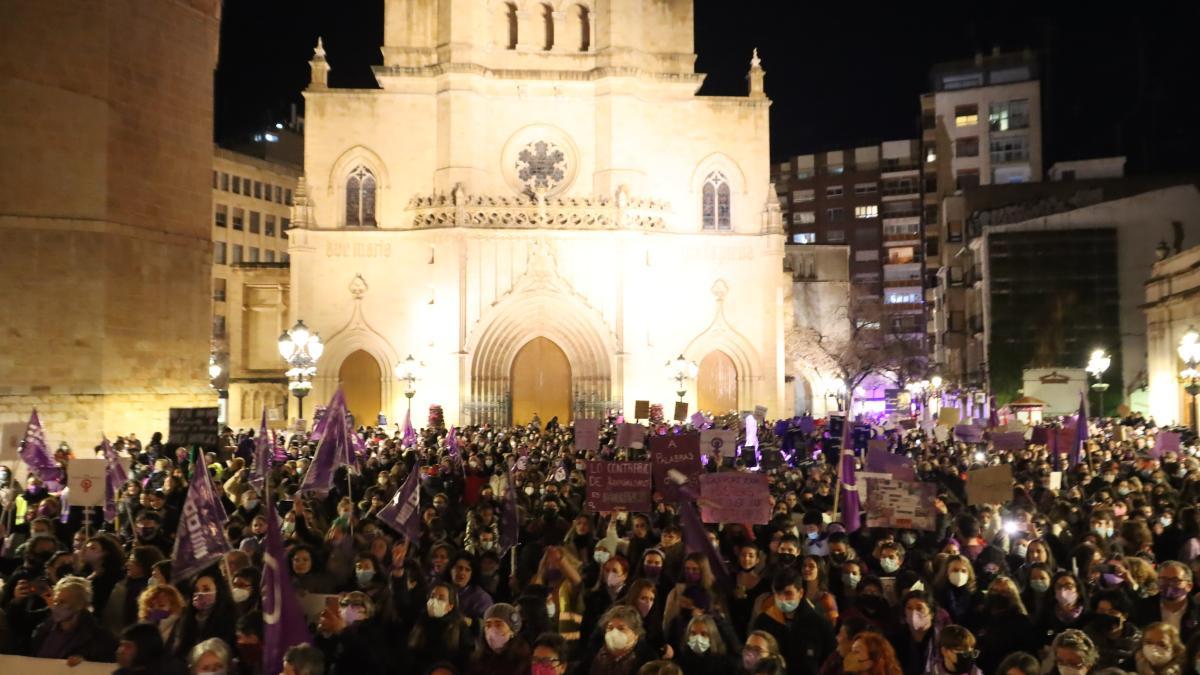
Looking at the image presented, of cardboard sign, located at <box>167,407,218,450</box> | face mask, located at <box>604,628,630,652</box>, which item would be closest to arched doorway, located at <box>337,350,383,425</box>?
cardboard sign, located at <box>167,407,218,450</box>

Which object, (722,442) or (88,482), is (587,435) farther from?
(88,482)

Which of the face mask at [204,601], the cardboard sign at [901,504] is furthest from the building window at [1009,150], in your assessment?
the face mask at [204,601]

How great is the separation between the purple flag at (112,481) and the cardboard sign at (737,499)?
6.72 m

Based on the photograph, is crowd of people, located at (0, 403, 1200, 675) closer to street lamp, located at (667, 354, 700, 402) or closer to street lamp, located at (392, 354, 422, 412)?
street lamp, located at (392, 354, 422, 412)

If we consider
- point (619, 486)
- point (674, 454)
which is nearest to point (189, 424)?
point (674, 454)

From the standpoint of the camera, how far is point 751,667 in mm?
6133

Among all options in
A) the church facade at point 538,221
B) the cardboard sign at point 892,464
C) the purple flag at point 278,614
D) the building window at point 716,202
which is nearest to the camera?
the purple flag at point 278,614

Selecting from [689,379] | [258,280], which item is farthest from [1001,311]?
[258,280]

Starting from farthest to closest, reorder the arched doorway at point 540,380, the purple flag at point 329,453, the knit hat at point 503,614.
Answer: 1. the arched doorway at point 540,380
2. the purple flag at point 329,453
3. the knit hat at point 503,614

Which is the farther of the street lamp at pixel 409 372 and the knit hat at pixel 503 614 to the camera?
the street lamp at pixel 409 372

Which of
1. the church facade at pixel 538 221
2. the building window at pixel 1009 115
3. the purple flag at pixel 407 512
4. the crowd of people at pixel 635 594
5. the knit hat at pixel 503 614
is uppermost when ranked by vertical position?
the building window at pixel 1009 115

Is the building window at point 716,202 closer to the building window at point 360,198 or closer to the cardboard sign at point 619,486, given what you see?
the building window at point 360,198

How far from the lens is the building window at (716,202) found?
38.1m

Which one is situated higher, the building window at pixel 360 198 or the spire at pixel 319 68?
the spire at pixel 319 68
